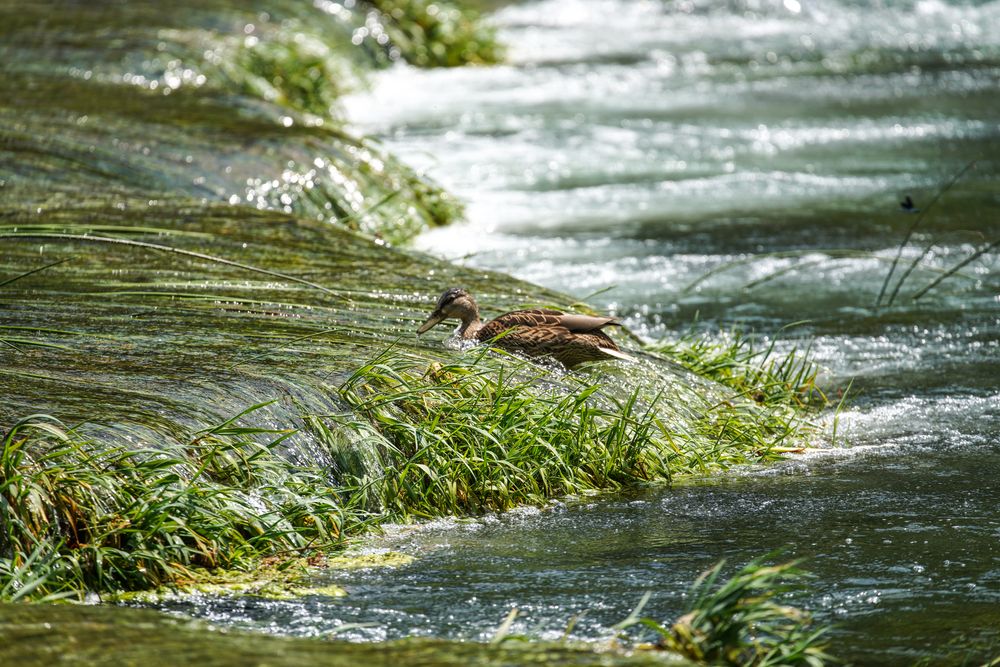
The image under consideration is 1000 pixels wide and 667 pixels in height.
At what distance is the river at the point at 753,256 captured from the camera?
16.4 ft

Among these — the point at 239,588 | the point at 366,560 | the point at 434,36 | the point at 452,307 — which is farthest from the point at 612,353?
the point at 434,36

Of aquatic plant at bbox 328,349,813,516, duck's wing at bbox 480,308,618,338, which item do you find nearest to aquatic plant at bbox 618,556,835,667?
aquatic plant at bbox 328,349,813,516

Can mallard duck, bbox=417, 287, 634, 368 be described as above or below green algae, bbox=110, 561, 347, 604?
above

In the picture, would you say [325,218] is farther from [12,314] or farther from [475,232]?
[12,314]

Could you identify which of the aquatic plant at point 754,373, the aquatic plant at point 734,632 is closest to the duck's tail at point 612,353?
the aquatic plant at point 754,373

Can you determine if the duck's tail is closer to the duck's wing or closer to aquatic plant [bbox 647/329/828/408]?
→ the duck's wing

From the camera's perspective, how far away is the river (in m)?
5.00

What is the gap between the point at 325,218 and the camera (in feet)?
35.1

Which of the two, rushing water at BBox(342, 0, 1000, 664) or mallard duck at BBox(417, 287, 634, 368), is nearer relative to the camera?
rushing water at BBox(342, 0, 1000, 664)

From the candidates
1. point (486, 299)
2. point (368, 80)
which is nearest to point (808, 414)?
point (486, 299)

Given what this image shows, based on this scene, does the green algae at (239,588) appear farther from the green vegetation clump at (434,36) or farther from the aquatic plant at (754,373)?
the green vegetation clump at (434,36)

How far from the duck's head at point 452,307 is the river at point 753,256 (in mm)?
964

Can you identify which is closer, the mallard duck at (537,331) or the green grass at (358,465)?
the green grass at (358,465)

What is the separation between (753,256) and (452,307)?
366cm
